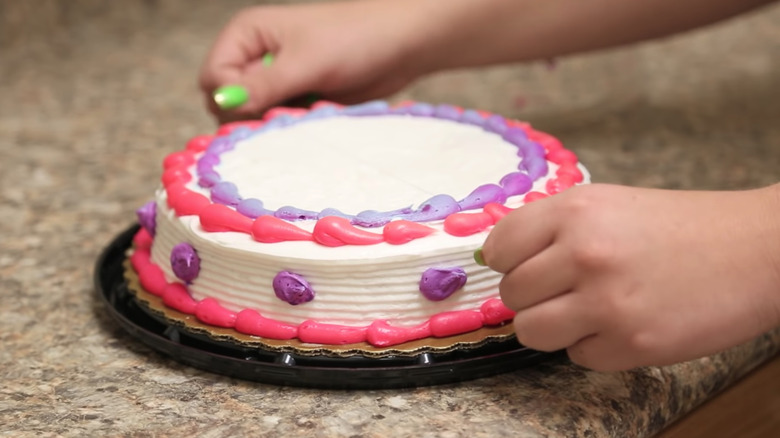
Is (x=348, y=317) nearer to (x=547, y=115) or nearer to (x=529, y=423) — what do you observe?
(x=529, y=423)

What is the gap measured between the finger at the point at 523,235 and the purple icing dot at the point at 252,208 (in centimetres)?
23

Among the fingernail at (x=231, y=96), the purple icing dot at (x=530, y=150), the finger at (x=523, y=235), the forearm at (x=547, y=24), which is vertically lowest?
the finger at (x=523, y=235)

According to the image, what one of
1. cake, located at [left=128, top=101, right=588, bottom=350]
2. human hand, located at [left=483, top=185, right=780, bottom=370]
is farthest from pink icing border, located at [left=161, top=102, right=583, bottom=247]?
human hand, located at [left=483, top=185, right=780, bottom=370]

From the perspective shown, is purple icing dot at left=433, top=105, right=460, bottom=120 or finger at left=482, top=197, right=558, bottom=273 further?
purple icing dot at left=433, top=105, right=460, bottom=120

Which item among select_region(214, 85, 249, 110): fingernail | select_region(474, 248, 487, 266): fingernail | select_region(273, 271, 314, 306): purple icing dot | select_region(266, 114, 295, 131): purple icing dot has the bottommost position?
select_region(273, 271, 314, 306): purple icing dot

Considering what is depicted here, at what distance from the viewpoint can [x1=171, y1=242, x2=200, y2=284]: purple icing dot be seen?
0.85m

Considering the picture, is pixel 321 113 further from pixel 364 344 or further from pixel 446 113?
pixel 364 344

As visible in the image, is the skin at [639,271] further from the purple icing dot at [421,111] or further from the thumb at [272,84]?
the thumb at [272,84]

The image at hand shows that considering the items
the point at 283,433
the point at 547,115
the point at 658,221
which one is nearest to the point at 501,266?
the point at 658,221

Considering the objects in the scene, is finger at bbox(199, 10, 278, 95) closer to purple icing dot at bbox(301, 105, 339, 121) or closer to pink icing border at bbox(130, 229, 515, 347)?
purple icing dot at bbox(301, 105, 339, 121)

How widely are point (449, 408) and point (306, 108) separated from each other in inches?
24.7

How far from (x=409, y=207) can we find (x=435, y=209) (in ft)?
0.09

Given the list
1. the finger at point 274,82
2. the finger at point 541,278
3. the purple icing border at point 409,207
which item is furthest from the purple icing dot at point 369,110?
the finger at point 541,278

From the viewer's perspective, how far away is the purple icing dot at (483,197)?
32.7 inches
